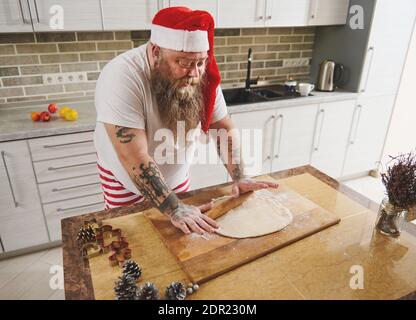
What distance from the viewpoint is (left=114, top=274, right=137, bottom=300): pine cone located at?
814mm

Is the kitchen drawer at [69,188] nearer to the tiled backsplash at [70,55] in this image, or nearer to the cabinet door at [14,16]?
the tiled backsplash at [70,55]

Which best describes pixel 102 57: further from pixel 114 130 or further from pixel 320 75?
pixel 320 75

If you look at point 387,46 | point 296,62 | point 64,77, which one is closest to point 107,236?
point 64,77

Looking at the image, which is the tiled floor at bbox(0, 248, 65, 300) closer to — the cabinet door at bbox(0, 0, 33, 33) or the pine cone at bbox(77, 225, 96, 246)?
the pine cone at bbox(77, 225, 96, 246)

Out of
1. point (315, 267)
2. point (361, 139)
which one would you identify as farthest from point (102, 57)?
point (361, 139)

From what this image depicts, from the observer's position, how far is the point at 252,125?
255 cm

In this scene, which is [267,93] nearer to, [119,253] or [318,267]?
[318,267]

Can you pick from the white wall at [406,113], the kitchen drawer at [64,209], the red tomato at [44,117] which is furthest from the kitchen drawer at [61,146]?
the white wall at [406,113]

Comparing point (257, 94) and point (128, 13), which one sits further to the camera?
point (257, 94)

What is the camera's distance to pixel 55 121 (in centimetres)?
210

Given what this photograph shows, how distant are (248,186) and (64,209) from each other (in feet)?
4.86

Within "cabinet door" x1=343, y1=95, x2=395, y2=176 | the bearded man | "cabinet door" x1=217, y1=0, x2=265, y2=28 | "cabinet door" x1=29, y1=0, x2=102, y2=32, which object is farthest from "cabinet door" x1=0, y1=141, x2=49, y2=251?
"cabinet door" x1=343, y1=95, x2=395, y2=176

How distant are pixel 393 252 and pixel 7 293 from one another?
6.84ft

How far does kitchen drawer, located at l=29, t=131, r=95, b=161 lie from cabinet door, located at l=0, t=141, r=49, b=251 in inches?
2.2
